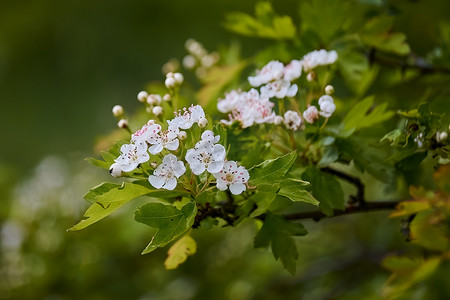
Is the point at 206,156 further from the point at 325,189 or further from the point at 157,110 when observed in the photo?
the point at 325,189

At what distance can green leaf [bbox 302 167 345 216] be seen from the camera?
129 centimetres

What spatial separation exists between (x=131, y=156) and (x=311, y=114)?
0.42m

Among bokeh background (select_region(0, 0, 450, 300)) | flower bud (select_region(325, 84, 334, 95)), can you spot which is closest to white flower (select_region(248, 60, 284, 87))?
flower bud (select_region(325, 84, 334, 95))

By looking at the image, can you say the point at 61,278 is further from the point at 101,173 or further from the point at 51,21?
the point at 51,21

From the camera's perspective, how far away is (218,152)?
109 cm

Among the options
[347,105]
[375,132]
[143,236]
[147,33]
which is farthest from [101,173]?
[147,33]

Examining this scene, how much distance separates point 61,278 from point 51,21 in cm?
518

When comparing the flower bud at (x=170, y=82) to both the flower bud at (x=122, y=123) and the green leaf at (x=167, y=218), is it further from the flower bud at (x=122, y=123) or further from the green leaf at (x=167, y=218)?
the green leaf at (x=167, y=218)

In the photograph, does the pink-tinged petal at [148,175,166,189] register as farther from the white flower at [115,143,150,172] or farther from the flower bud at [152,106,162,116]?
the flower bud at [152,106,162,116]

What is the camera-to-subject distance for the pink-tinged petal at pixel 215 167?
3.54ft

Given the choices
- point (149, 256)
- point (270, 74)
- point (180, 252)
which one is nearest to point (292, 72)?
point (270, 74)

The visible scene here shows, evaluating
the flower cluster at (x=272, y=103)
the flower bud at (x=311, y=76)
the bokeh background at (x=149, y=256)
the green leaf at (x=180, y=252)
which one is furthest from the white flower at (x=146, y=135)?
the bokeh background at (x=149, y=256)

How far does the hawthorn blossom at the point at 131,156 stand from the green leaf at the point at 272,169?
0.67 feet

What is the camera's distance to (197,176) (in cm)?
119
